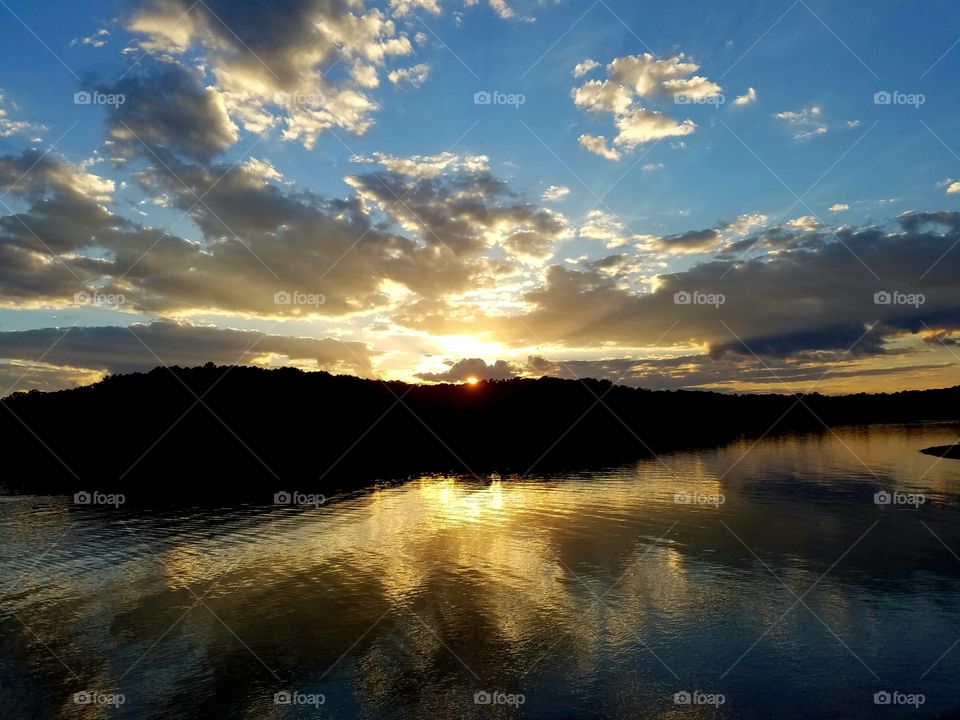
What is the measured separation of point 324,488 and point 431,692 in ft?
183

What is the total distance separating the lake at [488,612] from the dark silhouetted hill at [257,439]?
29.4m

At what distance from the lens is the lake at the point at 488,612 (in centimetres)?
2025

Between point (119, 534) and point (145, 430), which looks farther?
point (145, 430)

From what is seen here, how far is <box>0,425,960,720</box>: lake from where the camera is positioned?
20250 mm

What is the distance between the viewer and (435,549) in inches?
1622

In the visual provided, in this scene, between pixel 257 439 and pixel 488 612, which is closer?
pixel 488 612

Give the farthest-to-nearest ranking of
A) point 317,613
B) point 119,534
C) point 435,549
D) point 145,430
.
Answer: point 145,430, point 119,534, point 435,549, point 317,613

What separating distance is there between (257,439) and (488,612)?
11707 centimetres

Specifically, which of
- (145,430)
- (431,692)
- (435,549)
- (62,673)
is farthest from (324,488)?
(145,430)

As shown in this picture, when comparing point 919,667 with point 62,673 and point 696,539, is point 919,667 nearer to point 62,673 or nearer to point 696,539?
point 696,539

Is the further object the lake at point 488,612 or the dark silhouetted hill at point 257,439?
the dark silhouetted hill at point 257,439


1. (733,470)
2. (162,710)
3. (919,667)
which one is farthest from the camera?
(733,470)

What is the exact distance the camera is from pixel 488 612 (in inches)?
1107

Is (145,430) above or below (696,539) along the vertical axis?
above
